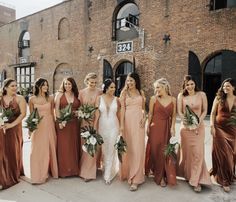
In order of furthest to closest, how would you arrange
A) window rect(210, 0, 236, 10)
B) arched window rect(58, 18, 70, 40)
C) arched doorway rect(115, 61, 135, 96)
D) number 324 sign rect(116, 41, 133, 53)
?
arched window rect(58, 18, 70, 40), arched doorway rect(115, 61, 135, 96), number 324 sign rect(116, 41, 133, 53), window rect(210, 0, 236, 10)

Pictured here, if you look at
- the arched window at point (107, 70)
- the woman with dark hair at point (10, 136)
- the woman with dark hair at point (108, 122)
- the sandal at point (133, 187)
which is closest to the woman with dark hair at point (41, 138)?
the woman with dark hair at point (10, 136)

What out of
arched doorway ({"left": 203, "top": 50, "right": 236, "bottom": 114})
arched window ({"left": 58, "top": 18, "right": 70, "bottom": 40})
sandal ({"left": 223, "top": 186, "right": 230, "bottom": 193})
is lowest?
sandal ({"left": 223, "top": 186, "right": 230, "bottom": 193})

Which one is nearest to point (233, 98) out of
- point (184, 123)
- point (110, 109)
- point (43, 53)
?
point (184, 123)

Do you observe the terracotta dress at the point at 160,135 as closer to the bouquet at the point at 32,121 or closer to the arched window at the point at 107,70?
the bouquet at the point at 32,121

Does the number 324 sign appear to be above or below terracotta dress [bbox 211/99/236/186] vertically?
above

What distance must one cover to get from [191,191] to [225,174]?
667mm

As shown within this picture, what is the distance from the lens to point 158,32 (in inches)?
473

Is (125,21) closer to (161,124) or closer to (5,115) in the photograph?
(161,124)

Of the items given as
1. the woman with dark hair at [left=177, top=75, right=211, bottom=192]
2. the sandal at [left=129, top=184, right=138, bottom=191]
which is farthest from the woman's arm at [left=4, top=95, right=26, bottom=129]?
the woman with dark hair at [left=177, top=75, right=211, bottom=192]

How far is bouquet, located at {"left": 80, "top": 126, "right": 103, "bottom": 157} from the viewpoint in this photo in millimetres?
3789

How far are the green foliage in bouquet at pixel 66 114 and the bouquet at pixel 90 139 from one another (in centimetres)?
30

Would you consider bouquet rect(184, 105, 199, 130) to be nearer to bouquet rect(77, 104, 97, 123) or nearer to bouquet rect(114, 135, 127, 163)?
bouquet rect(114, 135, 127, 163)

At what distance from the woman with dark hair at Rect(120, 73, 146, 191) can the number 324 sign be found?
950 cm

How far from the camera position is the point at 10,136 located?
3957mm
